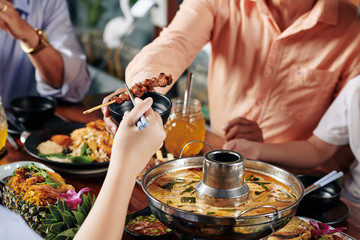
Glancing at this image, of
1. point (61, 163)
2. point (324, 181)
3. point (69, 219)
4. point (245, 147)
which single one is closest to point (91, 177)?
point (61, 163)

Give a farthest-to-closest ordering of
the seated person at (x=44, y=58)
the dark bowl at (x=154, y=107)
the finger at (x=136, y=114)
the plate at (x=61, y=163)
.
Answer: the seated person at (x=44, y=58), the plate at (x=61, y=163), the dark bowl at (x=154, y=107), the finger at (x=136, y=114)

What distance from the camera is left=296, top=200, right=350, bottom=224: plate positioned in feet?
4.89

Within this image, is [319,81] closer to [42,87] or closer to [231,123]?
[231,123]

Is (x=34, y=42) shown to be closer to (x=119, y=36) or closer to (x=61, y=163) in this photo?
(x=61, y=163)

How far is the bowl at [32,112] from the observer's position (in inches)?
88.7

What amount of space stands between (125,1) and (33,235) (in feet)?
17.0

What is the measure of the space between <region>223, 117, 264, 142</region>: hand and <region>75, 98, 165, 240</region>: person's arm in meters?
1.20

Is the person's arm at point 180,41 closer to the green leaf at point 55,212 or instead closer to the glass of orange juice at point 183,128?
the glass of orange juice at point 183,128

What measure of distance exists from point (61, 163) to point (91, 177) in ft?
0.48

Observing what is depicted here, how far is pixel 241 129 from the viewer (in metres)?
2.24

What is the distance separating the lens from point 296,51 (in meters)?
2.53

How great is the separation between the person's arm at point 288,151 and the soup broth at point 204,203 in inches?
28.2

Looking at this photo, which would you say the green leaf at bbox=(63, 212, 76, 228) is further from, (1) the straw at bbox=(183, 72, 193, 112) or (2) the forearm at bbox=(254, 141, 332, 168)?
(2) the forearm at bbox=(254, 141, 332, 168)

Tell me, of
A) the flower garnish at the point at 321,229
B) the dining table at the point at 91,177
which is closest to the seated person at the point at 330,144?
the dining table at the point at 91,177
